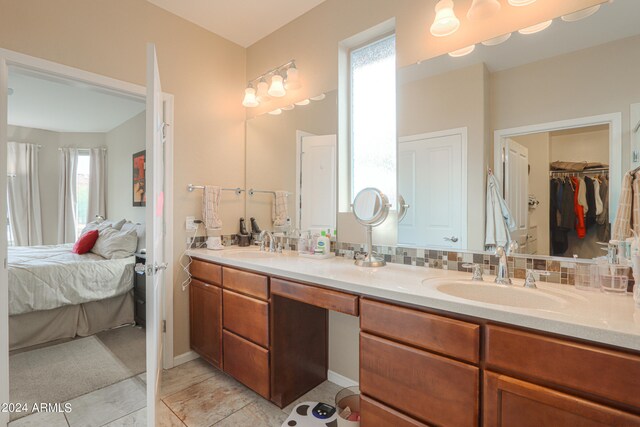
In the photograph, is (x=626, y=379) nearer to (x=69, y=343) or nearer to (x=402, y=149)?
(x=402, y=149)

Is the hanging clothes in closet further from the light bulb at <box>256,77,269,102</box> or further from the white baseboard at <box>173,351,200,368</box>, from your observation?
the white baseboard at <box>173,351,200,368</box>

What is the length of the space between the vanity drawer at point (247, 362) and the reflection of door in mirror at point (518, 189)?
1.46m

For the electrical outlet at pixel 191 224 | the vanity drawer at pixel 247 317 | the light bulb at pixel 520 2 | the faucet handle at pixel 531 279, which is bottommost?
the vanity drawer at pixel 247 317

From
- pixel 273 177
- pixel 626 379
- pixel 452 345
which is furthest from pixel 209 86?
pixel 626 379

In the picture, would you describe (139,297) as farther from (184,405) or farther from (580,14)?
(580,14)

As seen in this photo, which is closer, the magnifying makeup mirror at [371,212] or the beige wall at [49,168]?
the magnifying makeup mirror at [371,212]

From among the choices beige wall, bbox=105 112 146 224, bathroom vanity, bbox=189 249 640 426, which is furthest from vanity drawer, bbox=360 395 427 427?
beige wall, bbox=105 112 146 224

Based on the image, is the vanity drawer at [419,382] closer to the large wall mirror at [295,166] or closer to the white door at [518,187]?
the white door at [518,187]

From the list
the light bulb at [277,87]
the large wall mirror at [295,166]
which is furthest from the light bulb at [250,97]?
the light bulb at [277,87]

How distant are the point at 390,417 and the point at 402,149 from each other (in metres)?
1.35

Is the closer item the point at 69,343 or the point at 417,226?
the point at 417,226

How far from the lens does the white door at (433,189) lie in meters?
1.61

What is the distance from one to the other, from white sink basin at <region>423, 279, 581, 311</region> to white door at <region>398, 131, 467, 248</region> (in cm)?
31

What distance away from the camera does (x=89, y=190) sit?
17.2 ft
